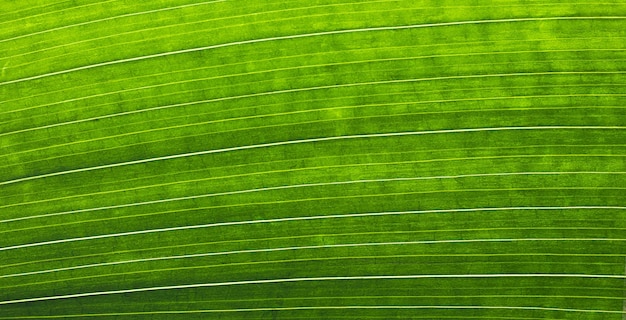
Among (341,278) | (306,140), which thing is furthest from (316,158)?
(341,278)

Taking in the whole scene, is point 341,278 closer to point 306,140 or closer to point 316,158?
point 316,158

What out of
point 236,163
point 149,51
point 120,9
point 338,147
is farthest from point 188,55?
point 338,147

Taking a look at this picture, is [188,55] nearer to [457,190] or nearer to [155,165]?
[155,165]

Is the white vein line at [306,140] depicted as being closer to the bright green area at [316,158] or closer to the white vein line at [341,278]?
the bright green area at [316,158]

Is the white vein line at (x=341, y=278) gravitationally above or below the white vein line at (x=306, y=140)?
below

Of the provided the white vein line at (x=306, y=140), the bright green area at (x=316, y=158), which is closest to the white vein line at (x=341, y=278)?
the bright green area at (x=316, y=158)

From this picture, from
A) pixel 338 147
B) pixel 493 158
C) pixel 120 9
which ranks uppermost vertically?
pixel 120 9

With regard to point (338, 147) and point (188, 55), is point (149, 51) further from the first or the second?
point (338, 147)

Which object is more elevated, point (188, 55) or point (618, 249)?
point (188, 55)

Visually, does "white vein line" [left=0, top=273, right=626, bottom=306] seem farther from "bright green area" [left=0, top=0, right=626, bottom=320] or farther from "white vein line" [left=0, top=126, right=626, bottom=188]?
"white vein line" [left=0, top=126, right=626, bottom=188]
